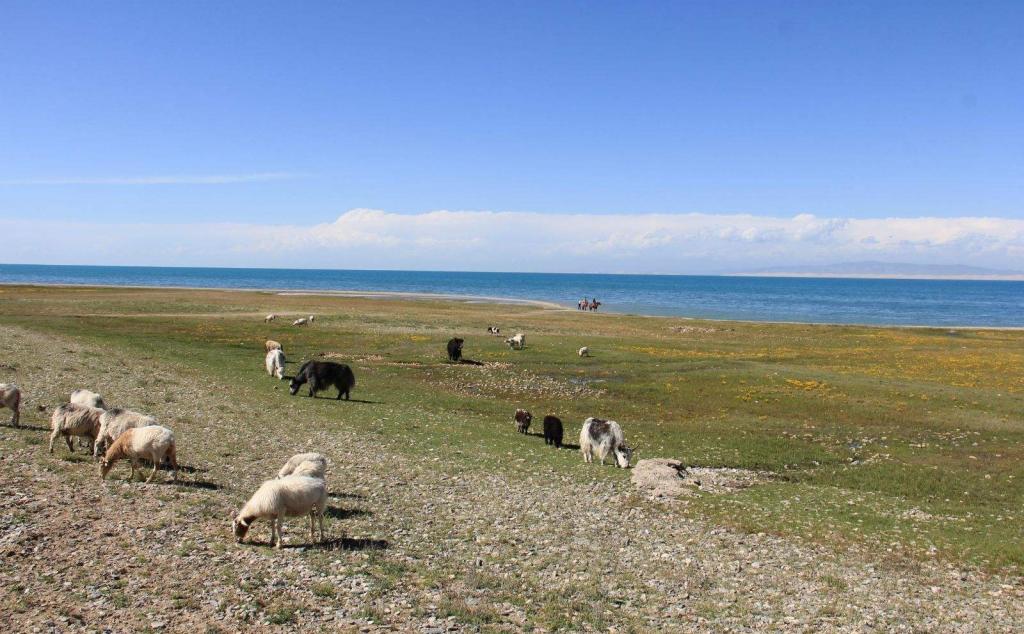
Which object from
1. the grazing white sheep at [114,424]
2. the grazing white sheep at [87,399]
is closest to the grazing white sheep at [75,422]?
the grazing white sheep at [114,424]

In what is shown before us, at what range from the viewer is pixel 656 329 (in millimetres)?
80500

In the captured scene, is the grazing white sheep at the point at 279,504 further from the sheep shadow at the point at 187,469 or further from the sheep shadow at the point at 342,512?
the sheep shadow at the point at 187,469

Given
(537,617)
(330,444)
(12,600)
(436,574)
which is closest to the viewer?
(12,600)

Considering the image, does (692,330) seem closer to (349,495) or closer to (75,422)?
(349,495)

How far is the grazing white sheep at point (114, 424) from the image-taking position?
18.1 meters

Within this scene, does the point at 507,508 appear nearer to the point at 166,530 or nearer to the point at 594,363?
the point at 166,530

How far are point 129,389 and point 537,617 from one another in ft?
84.9

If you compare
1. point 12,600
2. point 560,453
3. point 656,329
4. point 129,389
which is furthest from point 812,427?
point 656,329

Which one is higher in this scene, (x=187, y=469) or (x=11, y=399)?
(x=11, y=399)

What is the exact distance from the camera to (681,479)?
20.2m

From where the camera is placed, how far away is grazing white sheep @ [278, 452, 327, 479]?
15.8 metres

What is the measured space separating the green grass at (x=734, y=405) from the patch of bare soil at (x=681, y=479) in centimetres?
72

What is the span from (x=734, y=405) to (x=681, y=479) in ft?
51.9

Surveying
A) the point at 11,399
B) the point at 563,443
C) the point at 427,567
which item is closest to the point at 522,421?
the point at 563,443
